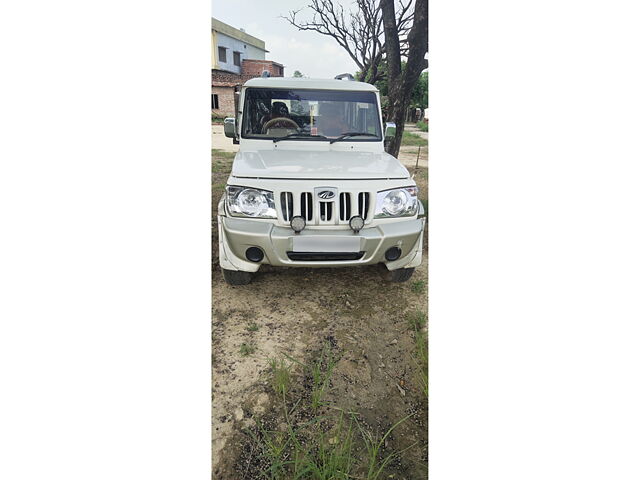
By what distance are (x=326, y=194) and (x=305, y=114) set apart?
1048 mm

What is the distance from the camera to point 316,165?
257 cm

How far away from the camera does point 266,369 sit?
6.75 feet

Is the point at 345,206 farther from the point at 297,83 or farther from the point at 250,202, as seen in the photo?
the point at 297,83

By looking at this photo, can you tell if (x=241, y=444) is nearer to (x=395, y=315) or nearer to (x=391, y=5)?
(x=395, y=315)

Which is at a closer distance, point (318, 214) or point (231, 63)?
point (318, 214)

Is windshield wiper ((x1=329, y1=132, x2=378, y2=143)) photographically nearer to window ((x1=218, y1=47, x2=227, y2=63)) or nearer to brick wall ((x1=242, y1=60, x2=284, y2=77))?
brick wall ((x1=242, y1=60, x2=284, y2=77))

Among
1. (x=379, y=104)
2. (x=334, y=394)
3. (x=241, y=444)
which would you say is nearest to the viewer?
(x=241, y=444)

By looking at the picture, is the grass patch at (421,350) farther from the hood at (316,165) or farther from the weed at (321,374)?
the hood at (316,165)

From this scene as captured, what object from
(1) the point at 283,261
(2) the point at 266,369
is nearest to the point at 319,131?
(1) the point at 283,261

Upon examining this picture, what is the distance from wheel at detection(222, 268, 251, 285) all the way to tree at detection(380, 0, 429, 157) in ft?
5.66

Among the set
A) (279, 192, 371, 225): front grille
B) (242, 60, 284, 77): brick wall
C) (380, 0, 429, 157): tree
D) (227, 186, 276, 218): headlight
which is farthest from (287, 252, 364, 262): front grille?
(242, 60, 284, 77): brick wall

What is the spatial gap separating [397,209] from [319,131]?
3.29 ft

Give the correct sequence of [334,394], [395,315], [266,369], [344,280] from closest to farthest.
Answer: [334,394] < [266,369] < [395,315] < [344,280]

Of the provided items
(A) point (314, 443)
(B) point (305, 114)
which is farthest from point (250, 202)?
(A) point (314, 443)
